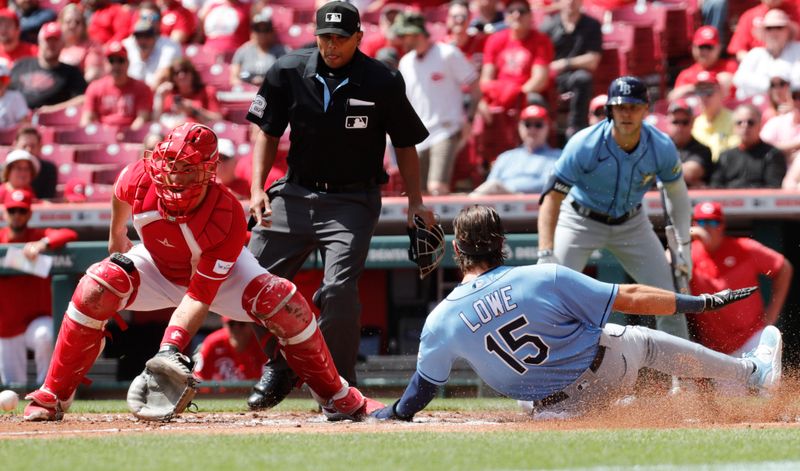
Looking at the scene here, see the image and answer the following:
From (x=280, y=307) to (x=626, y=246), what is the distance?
2473mm

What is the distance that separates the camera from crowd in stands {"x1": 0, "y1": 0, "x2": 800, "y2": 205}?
961 centimetres

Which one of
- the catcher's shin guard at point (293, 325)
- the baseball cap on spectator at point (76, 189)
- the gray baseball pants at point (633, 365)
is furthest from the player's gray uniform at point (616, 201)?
the baseball cap on spectator at point (76, 189)

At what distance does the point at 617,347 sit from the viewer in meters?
5.62

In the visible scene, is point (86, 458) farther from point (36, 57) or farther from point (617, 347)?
point (36, 57)

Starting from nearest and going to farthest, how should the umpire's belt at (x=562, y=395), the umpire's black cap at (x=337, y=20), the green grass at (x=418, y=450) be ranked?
the green grass at (x=418, y=450) < the umpire's belt at (x=562, y=395) < the umpire's black cap at (x=337, y=20)

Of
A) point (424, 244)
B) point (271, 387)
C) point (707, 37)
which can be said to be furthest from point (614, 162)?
point (707, 37)

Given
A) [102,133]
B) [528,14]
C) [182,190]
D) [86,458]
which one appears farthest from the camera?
[102,133]

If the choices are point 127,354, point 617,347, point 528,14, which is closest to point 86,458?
point 617,347

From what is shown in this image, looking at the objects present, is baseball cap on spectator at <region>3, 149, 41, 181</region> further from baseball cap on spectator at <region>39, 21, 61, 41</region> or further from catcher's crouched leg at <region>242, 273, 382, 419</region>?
catcher's crouched leg at <region>242, 273, 382, 419</region>

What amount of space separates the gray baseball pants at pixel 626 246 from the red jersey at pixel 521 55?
3608mm

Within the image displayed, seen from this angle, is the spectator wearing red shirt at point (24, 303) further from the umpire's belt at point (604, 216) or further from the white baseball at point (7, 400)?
the umpire's belt at point (604, 216)

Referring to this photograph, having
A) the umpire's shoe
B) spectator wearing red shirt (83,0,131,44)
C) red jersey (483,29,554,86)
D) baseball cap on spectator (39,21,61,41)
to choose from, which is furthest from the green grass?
spectator wearing red shirt (83,0,131,44)

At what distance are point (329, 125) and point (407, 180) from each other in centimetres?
48

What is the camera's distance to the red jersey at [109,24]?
13477 mm
